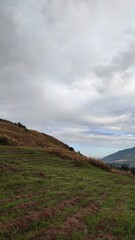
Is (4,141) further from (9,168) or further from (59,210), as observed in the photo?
(59,210)

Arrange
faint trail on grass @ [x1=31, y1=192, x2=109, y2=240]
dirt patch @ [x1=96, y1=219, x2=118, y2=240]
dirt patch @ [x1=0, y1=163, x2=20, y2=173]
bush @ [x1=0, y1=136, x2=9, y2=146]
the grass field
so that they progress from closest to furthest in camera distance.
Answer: faint trail on grass @ [x1=31, y1=192, x2=109, y2=240]
dirt patch @ [x1=96, y1=219, x2=118, y2=240]
the grass field
dirt patch @ [x1=0, y1=163, x2=20, y2=173]
bush @ [x1=0, y1=136, x2=9, y2=146]

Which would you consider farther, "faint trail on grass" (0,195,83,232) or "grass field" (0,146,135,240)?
"faint trail on grass" (0,195,83,232)

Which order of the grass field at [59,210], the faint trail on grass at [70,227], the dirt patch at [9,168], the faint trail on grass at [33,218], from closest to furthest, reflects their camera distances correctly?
the faint trail on grass at [70,227] → the grass field at [59,210] → the faint trail on grass at [33,218] → the dirt patch at [9,168]

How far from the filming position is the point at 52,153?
149 ft

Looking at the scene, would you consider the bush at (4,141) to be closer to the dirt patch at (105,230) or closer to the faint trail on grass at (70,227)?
the faint trail on grass at (70,227)

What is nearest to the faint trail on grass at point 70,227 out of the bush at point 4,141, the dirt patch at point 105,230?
the dirt patch at point 105,230

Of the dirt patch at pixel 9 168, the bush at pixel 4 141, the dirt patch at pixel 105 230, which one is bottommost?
the dirt patch at pixel 105 230

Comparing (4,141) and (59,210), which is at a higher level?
(4,141)

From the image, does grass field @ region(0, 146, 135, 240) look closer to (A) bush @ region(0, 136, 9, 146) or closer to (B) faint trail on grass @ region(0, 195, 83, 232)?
(B) faint trail on grass @ region(0, 195, 83, 232)

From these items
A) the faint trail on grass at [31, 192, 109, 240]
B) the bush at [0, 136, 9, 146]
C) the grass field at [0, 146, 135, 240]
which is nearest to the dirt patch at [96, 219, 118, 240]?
the grass field at [0, 146, 135, 240]

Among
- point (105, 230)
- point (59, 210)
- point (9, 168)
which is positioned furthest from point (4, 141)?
point (105, 230)

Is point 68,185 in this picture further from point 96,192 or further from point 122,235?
point 122,235

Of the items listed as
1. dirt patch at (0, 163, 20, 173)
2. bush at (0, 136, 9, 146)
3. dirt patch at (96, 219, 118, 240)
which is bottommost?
dirt patch at (96, 219, 118, 240)

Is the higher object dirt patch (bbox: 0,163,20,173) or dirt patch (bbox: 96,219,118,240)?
dirt patch (bbox: 0,163,20,173)
